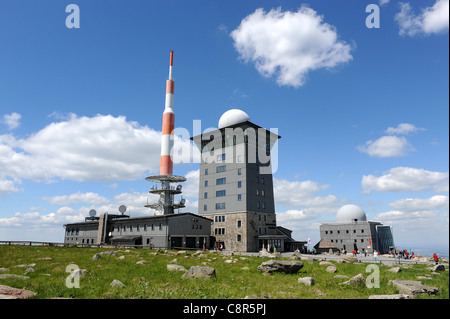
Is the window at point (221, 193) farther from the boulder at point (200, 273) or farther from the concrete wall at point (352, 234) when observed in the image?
the boulder at point (200, 273)

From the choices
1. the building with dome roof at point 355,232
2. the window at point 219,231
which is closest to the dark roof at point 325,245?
the building with dome roof at point 355,232

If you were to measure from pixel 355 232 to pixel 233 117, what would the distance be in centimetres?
4504

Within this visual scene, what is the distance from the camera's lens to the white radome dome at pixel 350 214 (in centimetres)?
8138

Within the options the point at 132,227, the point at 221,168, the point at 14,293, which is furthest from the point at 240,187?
the point at 14,293

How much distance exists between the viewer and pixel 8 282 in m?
13.7

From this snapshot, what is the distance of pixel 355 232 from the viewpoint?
78.6m

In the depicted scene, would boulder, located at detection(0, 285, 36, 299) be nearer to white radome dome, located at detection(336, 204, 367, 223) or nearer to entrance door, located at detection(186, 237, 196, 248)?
entrance door, located at detection(186, 237, 196, 248)

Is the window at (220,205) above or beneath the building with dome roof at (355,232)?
above

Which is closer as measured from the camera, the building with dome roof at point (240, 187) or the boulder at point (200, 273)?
the boulder at point (200, 273)

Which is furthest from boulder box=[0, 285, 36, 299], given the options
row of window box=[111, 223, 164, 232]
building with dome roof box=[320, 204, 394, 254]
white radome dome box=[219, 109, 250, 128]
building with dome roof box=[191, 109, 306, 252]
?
building with dome roof box=[320, 204, 394, 254]

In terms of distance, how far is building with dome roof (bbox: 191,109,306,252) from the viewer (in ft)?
200

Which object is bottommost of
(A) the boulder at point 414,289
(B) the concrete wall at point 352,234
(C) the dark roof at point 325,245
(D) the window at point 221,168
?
(A) the boulder at point 414,289

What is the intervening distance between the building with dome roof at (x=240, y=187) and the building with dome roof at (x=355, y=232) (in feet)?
65.4
